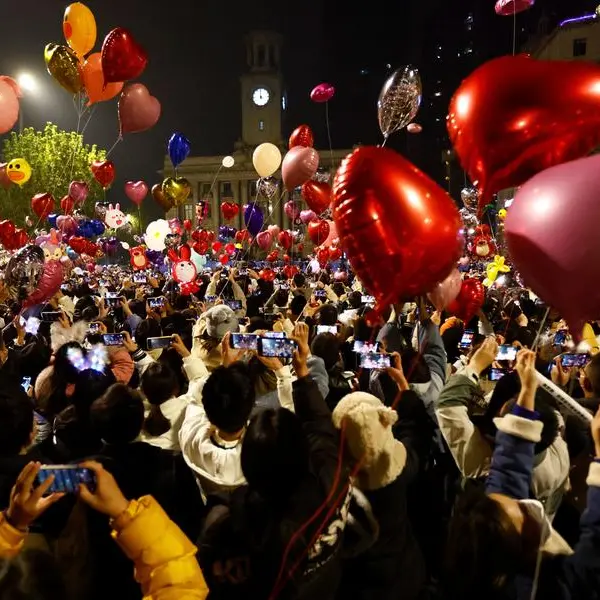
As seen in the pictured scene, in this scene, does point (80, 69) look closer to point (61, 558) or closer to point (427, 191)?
point (427, 191)

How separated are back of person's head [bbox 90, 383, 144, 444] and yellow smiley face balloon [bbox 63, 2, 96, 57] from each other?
20.2ft

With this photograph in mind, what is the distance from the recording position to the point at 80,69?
7.03 m

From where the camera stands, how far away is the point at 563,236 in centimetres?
198

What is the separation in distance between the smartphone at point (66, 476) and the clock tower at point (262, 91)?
59.2 m

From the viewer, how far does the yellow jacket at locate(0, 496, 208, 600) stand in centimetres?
141

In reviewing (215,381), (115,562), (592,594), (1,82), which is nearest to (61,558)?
(115,562)

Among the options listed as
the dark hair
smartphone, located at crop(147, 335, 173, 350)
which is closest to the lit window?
smartphone, located at crop(147, 335, 173, 350)

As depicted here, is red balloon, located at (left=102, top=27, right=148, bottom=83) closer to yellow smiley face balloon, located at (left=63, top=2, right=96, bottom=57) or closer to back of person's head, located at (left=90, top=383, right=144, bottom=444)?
yellow smiley face balloon, located at (left=63, top=2, right=96, bottom=57)

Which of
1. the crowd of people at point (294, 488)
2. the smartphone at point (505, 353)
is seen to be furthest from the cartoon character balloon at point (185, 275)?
the smartphone at point (505, 353)

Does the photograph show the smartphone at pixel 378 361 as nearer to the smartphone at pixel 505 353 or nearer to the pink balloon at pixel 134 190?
the smartphone at pixel 505 353

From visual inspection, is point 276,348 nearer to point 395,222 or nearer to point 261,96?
point 395,222

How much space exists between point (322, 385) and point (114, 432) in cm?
131

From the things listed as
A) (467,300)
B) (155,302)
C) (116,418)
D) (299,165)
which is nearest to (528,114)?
(116,418)

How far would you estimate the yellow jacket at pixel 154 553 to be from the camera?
1.41 m
